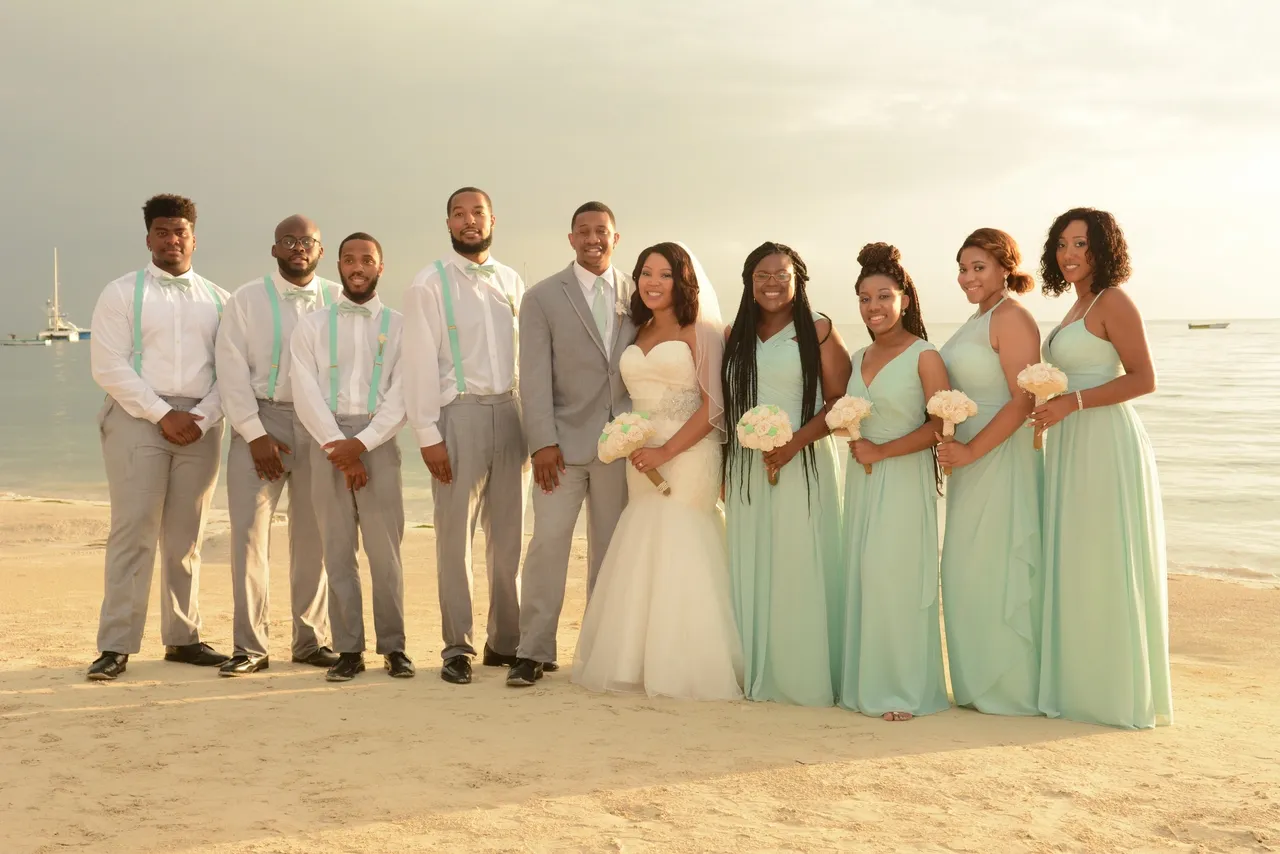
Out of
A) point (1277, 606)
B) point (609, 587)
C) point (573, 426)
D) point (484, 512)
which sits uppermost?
point (573, 426)

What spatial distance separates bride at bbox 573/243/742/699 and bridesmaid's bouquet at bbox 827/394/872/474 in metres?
0.68

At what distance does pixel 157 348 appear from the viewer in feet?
21.9

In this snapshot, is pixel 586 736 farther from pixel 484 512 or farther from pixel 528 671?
pixel 484 512

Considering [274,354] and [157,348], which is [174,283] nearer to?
[157,348]

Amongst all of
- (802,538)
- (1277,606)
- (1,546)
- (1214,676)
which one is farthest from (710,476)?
(1,546)

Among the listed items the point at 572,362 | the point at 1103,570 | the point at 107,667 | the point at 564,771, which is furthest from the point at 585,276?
the point at 107,667

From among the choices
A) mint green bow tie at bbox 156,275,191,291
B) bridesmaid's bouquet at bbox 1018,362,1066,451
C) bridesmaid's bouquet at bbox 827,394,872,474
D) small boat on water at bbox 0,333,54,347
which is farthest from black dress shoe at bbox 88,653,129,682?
small boat on water at bbox 0,333,54,347

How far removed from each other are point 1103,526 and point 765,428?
1789 mm

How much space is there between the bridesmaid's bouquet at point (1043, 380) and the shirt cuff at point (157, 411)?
482cm

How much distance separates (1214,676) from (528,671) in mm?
4675

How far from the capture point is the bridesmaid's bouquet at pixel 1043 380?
17.9ft

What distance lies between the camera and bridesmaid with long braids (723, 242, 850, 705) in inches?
236

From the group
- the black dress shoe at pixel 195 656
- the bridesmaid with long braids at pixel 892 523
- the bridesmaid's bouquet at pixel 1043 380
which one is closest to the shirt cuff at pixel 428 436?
the black dress shoe at pixel 195 656

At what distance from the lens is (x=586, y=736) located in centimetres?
530
